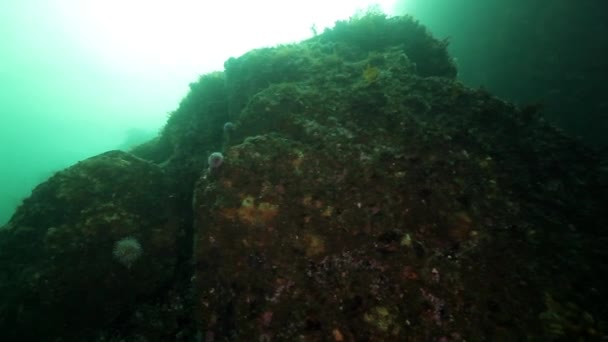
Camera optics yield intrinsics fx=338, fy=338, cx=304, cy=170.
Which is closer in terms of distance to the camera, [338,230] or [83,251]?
[338,230]

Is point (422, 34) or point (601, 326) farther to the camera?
point (422, 34)

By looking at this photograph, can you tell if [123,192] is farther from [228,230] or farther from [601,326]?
[601,326]

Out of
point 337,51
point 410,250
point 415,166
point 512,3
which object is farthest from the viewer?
point 512,3

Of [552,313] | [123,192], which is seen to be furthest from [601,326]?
[123,192]

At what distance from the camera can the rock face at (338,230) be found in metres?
3.54

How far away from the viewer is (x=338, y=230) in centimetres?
420

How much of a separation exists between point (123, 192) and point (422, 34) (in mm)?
8576

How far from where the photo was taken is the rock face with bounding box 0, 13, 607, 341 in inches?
139

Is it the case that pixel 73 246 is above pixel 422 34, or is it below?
below

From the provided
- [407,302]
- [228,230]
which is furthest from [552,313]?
[228,230]

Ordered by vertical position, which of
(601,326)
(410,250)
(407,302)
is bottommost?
(601,326)

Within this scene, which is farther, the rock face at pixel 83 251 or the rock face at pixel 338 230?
the rock face at pixel 83 251

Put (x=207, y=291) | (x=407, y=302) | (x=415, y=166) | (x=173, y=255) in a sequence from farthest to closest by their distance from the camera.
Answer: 1. (x=173, y=255)
2. (x=415, y=166)
3. (x=207, y=291)
4. (x=407, y=302)

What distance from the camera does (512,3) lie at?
15.5 metres
